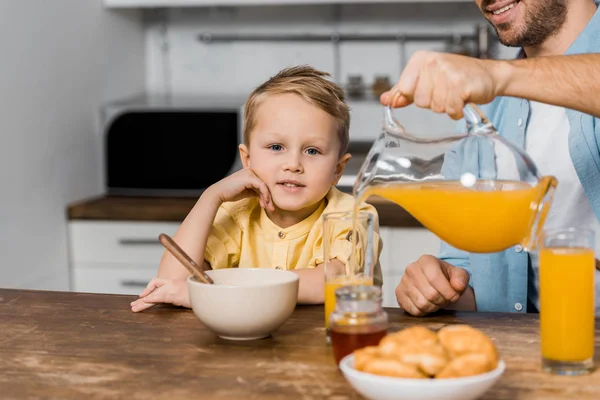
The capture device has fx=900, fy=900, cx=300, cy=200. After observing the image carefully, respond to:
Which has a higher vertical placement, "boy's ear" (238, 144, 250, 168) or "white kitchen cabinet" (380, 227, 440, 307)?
"boy's ear" (238, 144, 250, 168)

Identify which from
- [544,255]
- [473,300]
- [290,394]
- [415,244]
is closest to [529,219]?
[544,255]

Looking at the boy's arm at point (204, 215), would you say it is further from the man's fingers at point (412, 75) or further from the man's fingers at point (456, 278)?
the man's fingers at point (412, 75)

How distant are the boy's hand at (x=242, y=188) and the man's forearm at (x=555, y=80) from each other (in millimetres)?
529

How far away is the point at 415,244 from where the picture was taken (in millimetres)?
2699

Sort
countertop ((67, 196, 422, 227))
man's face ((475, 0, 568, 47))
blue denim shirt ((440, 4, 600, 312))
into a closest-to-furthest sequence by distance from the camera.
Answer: blue denim shirt ((440, 4, 600, 312)), man's face ((475, 0, 568, 47)), countertop ((67, 196, 422, 227))

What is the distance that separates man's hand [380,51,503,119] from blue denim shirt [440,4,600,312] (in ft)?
1.85

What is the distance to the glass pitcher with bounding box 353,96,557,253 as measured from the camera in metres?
1.13

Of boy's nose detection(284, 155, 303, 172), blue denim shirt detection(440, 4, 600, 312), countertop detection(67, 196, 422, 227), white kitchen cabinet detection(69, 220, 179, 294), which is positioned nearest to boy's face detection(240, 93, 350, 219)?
boy's nose detection(284, 155, 303, 172)

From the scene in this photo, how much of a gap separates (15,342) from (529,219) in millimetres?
716

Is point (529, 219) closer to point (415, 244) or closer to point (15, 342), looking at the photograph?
point (15, 342)

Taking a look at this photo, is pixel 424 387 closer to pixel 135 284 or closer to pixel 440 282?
A: pixel 440 282

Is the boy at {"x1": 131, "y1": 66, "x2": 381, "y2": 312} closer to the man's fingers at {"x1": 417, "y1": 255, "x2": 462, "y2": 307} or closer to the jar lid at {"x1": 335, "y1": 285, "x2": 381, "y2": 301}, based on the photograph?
the man's fingers at {"x1": 417, "y1": 255, "x2": 462, "y2": 307}

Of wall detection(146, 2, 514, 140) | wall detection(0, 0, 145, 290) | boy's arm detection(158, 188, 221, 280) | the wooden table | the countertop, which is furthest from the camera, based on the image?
wall detection(146, 2, 514, 140)

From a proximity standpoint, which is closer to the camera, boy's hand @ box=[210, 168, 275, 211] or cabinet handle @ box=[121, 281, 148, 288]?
boy's hand @ box=[210, 168, 275, 211]
